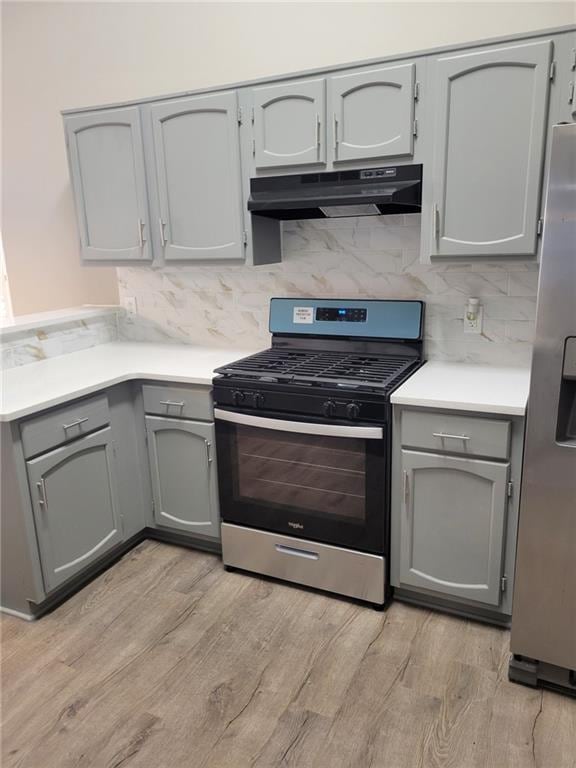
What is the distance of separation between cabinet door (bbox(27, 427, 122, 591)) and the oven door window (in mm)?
534

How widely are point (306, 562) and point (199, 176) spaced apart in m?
1.79

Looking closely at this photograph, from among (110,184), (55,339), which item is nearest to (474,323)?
(110,184)

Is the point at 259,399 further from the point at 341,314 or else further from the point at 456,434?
the point at 456,434

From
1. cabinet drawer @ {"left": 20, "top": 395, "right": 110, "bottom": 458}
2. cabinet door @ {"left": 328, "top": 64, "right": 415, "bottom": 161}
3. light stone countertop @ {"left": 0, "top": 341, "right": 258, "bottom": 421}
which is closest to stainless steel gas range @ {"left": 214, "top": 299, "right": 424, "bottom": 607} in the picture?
light stone countertop @ {"left": 0, "top": 341, "right": 258, "bottom": 421}

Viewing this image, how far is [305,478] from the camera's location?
7.61 ft

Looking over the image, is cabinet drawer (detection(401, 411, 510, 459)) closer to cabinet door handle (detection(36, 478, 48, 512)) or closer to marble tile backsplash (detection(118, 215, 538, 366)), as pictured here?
marble tile backsplash (detection(118, 215, 538, 366))

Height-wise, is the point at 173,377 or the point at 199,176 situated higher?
the point at 199,176

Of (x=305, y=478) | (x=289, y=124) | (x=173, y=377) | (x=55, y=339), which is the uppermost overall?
(x=289, y=124)

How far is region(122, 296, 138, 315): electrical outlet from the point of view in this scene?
130 inches

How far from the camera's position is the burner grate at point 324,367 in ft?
7.25

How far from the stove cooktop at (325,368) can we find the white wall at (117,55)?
1.36 metres

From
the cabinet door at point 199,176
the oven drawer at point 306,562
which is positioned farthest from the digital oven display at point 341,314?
the oven drawer at point 306,562

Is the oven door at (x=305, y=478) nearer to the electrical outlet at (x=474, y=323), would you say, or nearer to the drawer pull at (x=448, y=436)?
the drawer pull at (x=448, y=436)

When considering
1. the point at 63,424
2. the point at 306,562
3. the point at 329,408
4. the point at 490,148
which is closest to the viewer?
the point at 490,148
